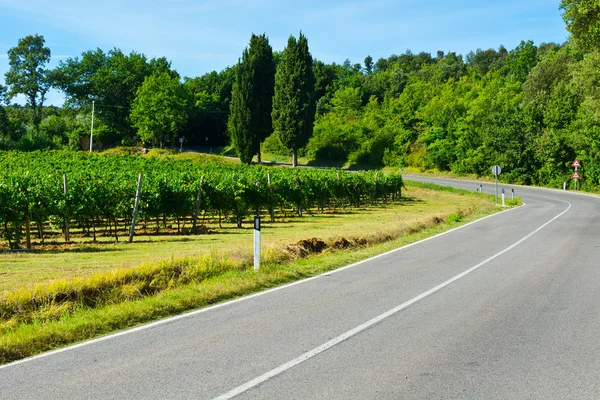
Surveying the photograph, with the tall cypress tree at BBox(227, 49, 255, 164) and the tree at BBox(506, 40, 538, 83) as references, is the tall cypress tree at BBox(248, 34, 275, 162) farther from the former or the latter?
the tree at BBox(506, 40, 538, 83)

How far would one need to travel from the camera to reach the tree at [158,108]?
3105 inches

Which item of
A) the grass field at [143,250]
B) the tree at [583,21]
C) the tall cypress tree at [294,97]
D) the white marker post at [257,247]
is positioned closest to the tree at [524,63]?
the tall cypress tree at [294,97]

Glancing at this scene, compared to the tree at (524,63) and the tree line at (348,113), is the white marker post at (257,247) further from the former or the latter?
Answer: the tree at (524,63)

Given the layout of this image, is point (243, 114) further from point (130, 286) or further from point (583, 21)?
point (130, 286)

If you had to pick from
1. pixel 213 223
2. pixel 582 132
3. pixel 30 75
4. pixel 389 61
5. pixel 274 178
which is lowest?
pixel 213 223

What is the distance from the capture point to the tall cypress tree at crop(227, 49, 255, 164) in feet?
212

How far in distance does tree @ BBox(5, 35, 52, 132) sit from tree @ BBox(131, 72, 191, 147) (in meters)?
18.6

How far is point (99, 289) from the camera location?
8906mm

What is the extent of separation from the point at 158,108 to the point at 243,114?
19315 mm

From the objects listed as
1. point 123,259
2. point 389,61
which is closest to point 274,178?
point 123,259

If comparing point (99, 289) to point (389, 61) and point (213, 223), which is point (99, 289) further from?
point (389, 61)

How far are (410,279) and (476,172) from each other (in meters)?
57.4

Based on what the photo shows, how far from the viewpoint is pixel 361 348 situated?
6.20 m

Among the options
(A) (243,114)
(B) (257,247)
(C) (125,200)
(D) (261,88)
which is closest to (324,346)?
(B) (257,247)
